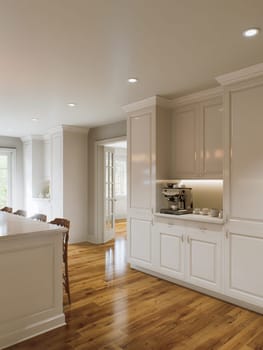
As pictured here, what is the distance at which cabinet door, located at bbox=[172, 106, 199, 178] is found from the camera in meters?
3.93

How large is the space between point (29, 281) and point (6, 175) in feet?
18.0

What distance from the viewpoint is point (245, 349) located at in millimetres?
2357

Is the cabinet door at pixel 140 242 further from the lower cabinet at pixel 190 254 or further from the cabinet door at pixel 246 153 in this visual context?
the cabinet door at pixel 246 153

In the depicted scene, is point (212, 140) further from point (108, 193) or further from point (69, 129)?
point (69, 129)

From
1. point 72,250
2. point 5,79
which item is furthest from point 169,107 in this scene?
point 72,250

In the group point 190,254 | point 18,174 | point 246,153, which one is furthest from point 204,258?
point 18,174

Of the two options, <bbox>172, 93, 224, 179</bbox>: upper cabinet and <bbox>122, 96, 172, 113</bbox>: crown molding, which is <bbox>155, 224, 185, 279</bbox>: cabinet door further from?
<bbox>122, 96, 172, 113</bbox>: crown molding

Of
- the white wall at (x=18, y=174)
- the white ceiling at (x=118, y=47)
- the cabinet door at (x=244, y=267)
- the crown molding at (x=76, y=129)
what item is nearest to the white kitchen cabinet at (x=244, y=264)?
the cabinet door at (x=244, y=267)

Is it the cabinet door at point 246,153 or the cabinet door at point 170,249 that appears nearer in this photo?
the cabinet door at point 246,153

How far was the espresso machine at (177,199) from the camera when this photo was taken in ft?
12.9

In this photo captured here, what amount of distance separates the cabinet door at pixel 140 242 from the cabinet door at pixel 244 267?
4.18 ft

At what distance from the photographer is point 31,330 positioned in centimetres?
252

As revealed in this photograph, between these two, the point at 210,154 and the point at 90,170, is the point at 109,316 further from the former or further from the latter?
the point at 90,170

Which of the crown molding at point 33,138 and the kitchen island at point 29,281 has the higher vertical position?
the crown molding at point 33,138
